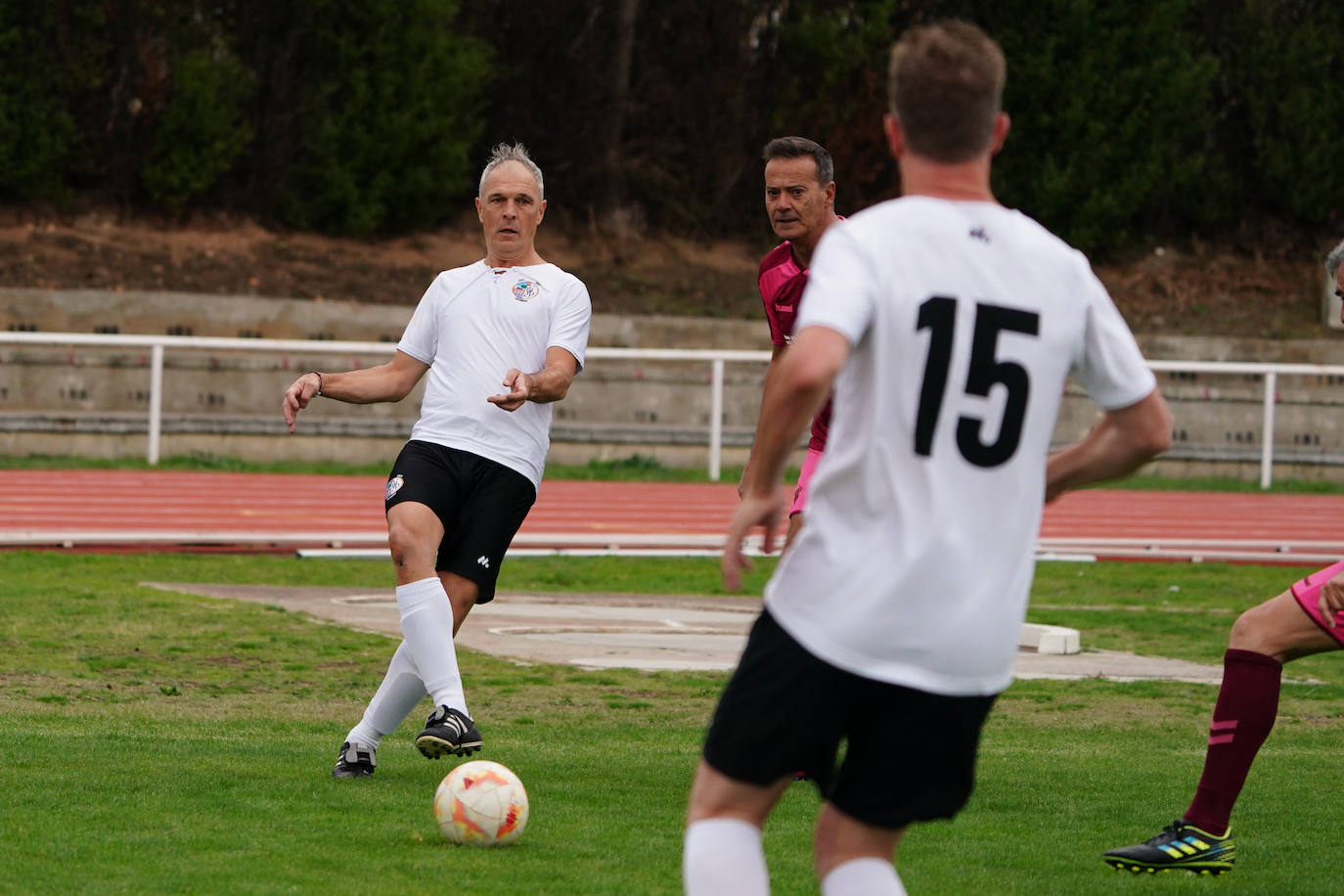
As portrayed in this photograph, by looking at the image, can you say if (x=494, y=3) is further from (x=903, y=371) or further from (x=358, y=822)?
(x=903, y=371)

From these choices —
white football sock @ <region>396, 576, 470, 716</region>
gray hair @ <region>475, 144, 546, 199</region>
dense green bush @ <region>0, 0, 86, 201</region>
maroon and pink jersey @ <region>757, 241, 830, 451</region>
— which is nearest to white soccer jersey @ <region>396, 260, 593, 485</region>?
gray hair @ <region>475, 144, 546, 199</region>

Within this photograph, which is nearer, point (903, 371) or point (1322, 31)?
point (903, 371)

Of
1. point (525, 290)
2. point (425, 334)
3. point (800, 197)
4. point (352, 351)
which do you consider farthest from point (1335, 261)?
point (352, 351)

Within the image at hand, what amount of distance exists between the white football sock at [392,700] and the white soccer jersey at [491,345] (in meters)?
0.83

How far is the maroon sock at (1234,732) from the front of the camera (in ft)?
16.2

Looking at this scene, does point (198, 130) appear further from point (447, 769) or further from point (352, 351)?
point (447, 769)

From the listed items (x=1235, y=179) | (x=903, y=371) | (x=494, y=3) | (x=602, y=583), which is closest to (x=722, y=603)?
(x=602, y=583)

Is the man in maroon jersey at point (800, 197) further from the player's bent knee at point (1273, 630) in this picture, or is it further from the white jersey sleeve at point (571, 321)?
the player's bent knee at point (1273, 630)

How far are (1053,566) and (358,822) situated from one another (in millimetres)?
10508

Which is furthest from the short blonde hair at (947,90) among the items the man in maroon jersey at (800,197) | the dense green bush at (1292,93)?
the dense green bush at (1292,93)

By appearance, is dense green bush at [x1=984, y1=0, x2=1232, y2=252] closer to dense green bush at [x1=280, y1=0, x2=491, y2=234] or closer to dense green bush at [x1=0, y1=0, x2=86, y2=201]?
dense green bush at [x1=280, y1=0, x2=491, y2=234]

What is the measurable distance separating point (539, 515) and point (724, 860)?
1392 centimetres

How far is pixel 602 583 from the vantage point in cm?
1341

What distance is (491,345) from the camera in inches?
254
